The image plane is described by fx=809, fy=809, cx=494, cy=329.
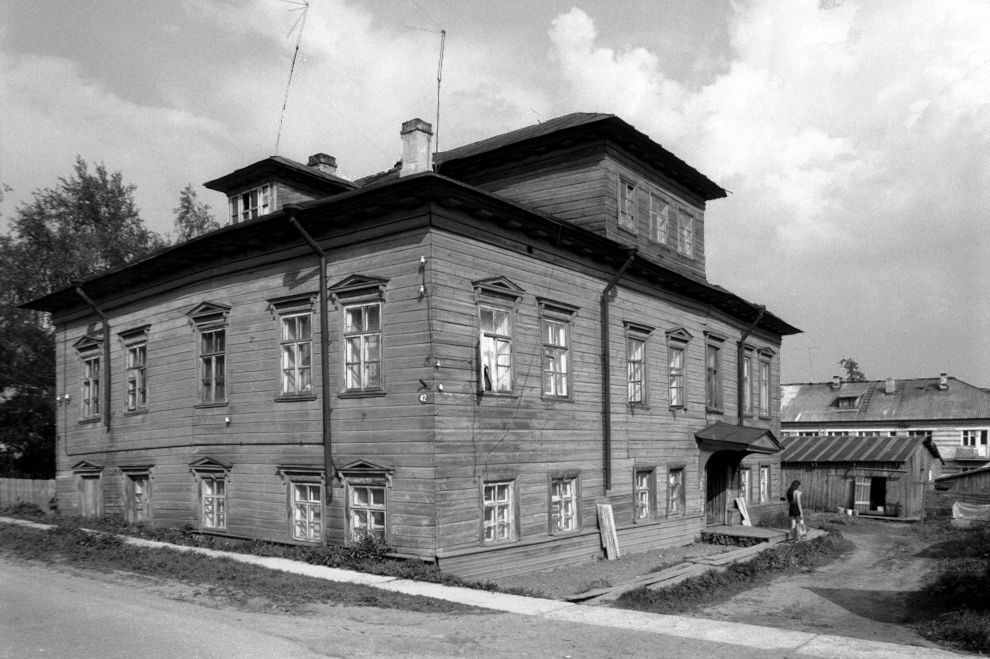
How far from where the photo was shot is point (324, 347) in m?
16.1

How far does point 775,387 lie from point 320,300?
21.2 meters

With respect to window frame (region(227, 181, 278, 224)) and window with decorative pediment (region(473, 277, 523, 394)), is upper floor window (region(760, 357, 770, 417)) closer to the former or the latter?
window with decorative pediment (region(473, 277, 523, 394))

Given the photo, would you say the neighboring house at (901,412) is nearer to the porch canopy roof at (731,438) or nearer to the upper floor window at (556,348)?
the porch canopy roof at (731,438)

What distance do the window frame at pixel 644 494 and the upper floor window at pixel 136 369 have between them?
1308cm

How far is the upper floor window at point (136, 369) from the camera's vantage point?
21.8 meters

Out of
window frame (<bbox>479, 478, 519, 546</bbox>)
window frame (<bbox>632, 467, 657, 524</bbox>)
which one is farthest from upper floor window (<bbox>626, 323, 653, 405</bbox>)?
window frame (<bbox>479, 478, 519, 546</bbox>)

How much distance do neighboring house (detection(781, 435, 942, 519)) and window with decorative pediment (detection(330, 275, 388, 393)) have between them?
79.8 feet

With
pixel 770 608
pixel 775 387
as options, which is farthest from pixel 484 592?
pixel 775 387

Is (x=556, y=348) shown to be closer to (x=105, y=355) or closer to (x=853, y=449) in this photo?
(x=105, y=355)

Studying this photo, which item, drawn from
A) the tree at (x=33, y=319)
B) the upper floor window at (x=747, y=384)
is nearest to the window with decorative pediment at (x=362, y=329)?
the upper floor window at (x=747, y=384)

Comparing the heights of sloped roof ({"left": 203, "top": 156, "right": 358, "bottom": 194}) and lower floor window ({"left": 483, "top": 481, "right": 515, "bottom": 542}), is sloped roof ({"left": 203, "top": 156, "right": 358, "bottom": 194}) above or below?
above

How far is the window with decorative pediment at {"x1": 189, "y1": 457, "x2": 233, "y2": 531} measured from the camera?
18.9 m

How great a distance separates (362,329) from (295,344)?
2.16 m

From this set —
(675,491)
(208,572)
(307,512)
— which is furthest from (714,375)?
(208,572)
